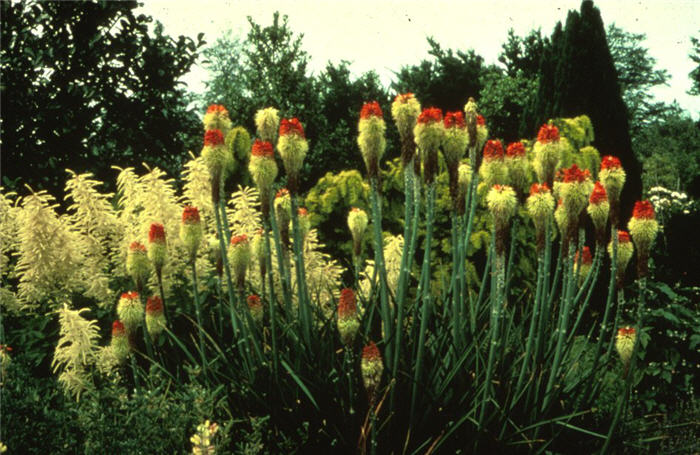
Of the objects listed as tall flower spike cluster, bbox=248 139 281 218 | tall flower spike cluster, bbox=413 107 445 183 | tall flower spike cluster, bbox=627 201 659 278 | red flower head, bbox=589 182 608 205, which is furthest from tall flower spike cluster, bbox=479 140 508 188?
tall flower spike cluster, bbox=248 139 281 218

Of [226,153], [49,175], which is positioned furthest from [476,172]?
[49,175]

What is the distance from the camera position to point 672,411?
5.40m

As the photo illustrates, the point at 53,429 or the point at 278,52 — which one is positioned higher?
the point at 278,52

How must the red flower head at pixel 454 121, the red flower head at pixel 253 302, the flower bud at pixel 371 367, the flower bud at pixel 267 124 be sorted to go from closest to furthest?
the flower bud at pixel 371 367, the red flower head at pixel 454 121, the flower bud at pixel 267 124, the red flower head at pixel 253 302

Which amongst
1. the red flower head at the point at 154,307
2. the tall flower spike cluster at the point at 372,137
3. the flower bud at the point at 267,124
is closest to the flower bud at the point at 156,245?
the red flower head at the point at 154,307

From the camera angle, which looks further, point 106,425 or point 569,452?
point 569,452

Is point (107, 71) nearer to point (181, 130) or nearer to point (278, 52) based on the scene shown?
point (181, 130)

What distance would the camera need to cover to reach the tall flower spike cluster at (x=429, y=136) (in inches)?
112

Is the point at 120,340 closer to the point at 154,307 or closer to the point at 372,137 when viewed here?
the point at 154,307

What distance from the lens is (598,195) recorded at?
3264 mm

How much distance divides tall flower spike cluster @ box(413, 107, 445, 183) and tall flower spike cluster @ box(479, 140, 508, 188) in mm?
325

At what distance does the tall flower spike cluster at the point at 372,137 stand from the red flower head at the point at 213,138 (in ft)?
2.06

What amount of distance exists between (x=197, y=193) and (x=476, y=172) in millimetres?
2345

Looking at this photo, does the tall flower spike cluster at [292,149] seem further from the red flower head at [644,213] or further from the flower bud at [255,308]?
the red flower head at [644,213]
